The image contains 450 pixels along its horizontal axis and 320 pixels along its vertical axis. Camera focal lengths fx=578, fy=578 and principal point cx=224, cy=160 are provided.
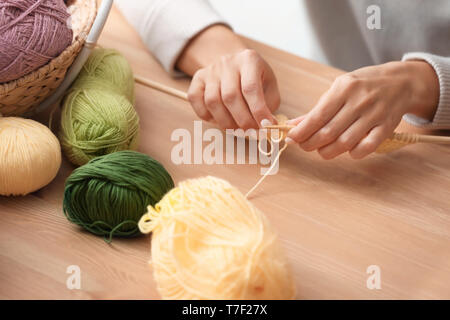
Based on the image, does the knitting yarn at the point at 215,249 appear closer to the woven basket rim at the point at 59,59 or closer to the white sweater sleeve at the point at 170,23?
the woven basket rim at the point at 59,59

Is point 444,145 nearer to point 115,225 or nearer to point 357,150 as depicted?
point 357,150

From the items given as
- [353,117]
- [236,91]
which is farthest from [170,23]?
[353,117]

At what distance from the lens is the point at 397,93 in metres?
0.86

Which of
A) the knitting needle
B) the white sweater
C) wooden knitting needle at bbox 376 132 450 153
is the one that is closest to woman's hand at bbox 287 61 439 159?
wooden knitting needle at bbox 376 132 450 153

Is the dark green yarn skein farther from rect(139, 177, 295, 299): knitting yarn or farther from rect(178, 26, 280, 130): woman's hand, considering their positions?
rect(178, 26, 280, 130): woman's hand

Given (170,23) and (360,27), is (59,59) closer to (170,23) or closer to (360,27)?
(170,23)

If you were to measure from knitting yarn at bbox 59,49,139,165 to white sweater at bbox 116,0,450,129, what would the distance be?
220 mm

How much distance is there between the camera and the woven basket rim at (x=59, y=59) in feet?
2.39

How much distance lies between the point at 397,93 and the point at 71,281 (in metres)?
0.53

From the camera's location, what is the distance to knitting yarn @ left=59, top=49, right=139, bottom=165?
0.77 meters

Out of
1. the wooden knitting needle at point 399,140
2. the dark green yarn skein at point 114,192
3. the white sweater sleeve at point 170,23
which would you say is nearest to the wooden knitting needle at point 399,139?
the wooden knitting needle at point 399,140

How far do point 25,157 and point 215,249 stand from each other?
0.29 meters

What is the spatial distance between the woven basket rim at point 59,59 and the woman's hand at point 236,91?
180 mm
